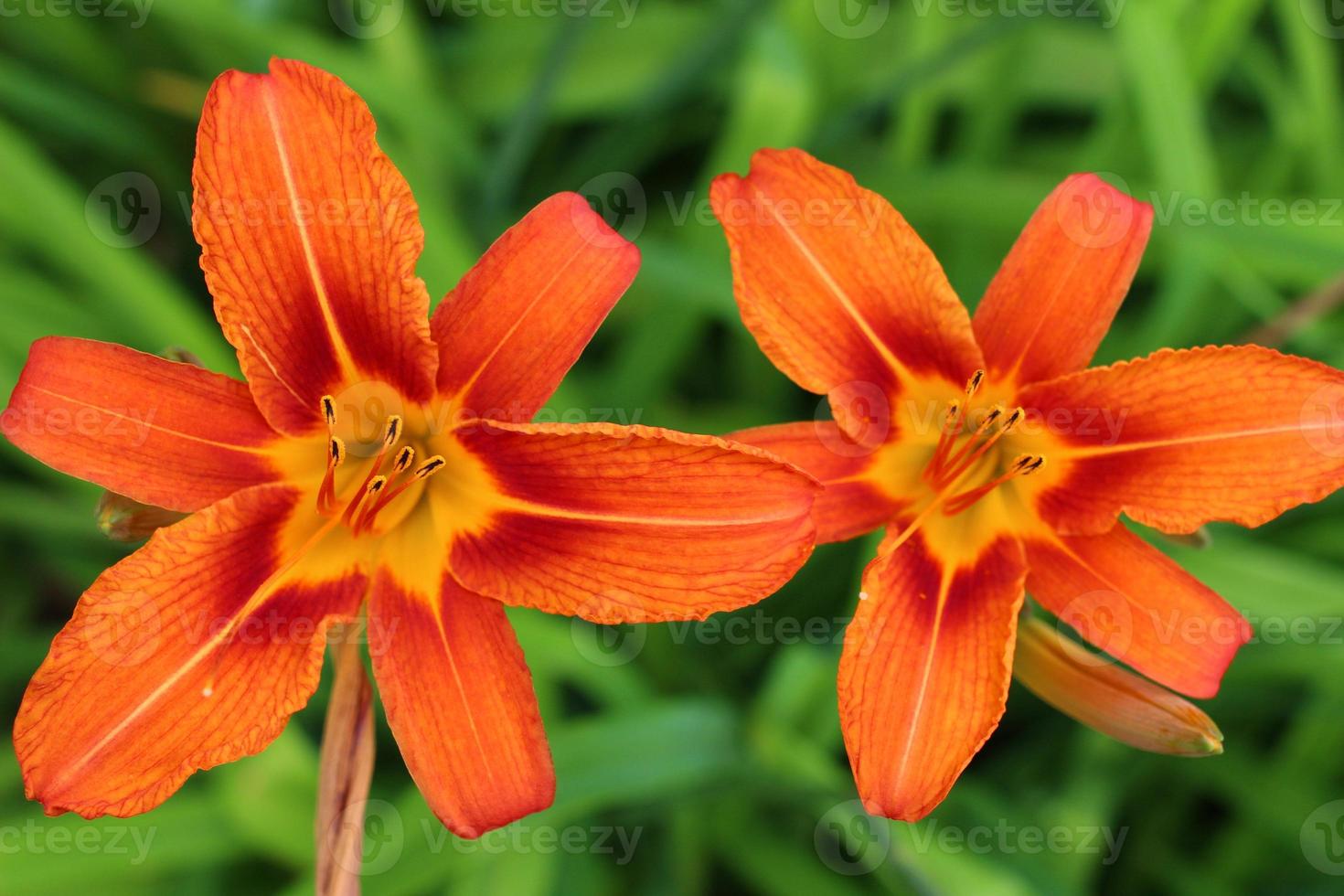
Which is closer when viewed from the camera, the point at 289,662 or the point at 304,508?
the point at 289,662

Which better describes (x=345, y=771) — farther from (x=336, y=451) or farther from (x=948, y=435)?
(x=948, y=435)

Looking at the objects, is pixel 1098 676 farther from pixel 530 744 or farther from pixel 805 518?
pixel 530 744

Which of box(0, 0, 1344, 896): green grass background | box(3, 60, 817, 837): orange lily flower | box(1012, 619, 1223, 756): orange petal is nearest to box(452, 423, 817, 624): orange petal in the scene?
box(3, 60, 817, 837): orange lily flower

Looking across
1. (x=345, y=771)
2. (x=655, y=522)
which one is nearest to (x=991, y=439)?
(x=655, y=522)

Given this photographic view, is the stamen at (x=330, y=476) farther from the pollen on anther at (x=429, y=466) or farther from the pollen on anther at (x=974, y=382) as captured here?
the pollen on anther at (x=974, y=382)

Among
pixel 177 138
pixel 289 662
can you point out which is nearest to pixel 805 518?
pixel 289 662

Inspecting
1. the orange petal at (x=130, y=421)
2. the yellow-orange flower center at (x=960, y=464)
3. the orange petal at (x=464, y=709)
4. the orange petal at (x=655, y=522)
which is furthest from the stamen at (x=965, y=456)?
the orange petal at (x=130, y=421)

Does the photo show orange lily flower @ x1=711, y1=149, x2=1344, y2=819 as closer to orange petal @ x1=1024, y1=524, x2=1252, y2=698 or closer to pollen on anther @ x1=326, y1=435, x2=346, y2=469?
orange petal @ x1=1024, y1=524, x2=1252, y2=698
